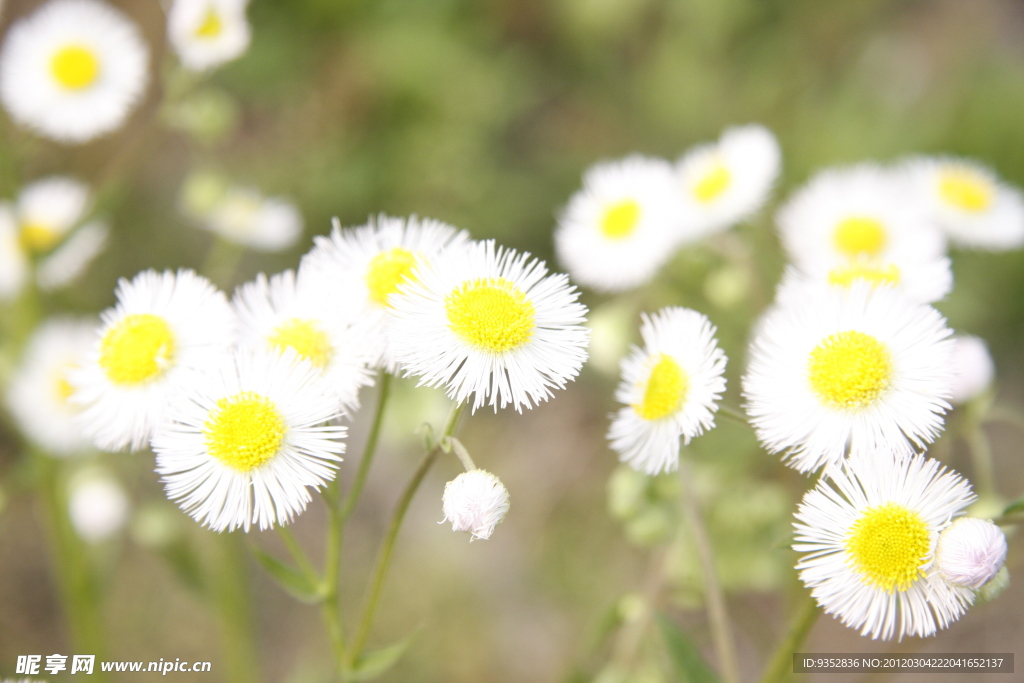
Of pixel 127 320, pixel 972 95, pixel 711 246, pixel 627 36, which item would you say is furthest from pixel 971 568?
pixel 627 36

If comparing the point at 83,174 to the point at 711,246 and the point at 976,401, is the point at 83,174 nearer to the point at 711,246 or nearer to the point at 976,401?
the point at 711,246

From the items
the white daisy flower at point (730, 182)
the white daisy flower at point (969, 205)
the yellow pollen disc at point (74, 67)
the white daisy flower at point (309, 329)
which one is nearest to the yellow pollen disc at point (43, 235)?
the yellow pollen disc at point (74, 67)

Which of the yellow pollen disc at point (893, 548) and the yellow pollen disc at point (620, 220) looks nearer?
the yellow pollen disc at point (893, 548)

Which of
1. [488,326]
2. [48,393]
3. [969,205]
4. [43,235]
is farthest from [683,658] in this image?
[43,235]

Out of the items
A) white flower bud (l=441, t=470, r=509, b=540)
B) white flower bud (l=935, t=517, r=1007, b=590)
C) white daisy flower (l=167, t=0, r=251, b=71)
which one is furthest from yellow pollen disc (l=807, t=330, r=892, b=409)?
white daisy flower (l=167, t=0, r=251, b=71)

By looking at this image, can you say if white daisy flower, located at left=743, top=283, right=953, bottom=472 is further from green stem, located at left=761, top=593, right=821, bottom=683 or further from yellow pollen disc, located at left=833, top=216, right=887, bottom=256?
yellow pollen disc, located at left=833, top=216, right=887, bottom=256

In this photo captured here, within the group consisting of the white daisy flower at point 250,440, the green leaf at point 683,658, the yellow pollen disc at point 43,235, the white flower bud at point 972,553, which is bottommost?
the green leaf at point 683,658

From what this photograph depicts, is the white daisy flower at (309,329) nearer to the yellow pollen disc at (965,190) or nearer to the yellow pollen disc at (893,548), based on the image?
the yellow pollen disc at (893,548)
